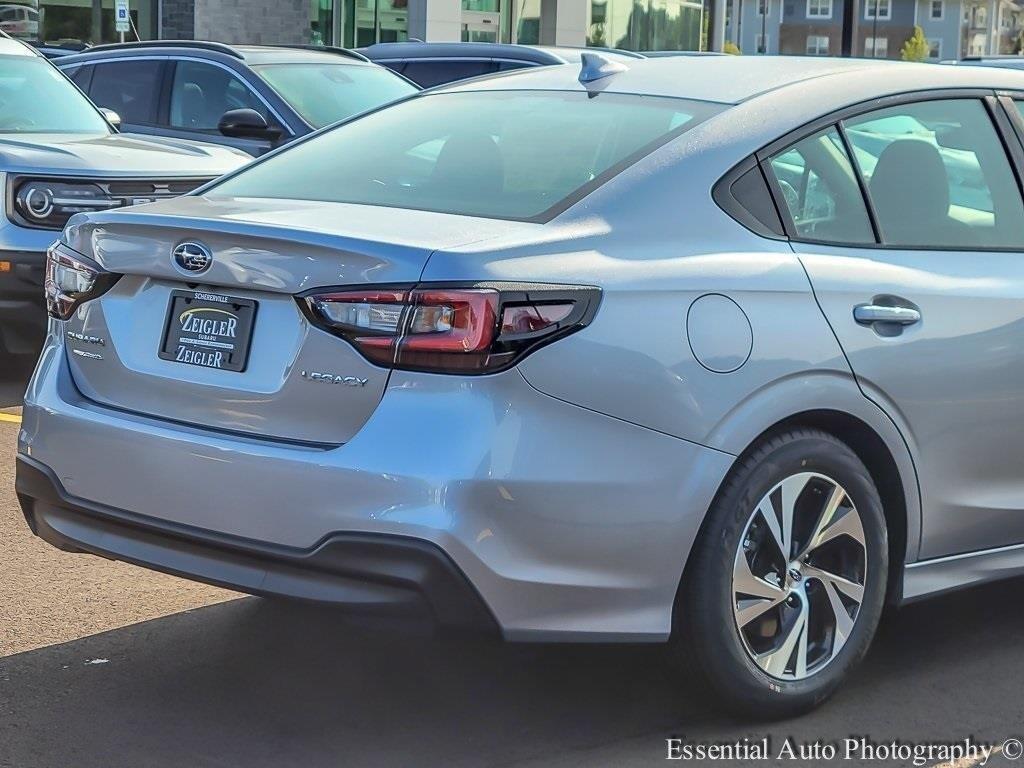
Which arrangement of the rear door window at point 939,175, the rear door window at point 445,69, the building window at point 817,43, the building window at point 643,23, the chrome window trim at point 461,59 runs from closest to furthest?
the rear door window at point 939,175 → the chrome window trim at point 461,59 → the rear door window at point 445,69 → the building window at point 643,23 → the building window at point 817,43

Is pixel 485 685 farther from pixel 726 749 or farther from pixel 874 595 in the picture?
pixel 874 595

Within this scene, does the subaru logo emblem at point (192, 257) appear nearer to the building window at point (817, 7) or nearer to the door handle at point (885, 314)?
the door handle at point (885, 314)

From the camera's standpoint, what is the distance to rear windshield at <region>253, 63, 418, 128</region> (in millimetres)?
11266

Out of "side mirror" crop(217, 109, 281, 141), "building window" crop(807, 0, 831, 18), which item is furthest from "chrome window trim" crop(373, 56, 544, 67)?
"building window" crop(807, 0, 831, 18)

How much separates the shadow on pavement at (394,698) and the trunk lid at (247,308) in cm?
50

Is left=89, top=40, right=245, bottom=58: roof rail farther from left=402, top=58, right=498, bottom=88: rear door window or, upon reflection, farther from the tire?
the tire

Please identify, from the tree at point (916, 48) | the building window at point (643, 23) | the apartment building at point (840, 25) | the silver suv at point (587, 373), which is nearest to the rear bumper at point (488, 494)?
the silver suv at point (587, 373)

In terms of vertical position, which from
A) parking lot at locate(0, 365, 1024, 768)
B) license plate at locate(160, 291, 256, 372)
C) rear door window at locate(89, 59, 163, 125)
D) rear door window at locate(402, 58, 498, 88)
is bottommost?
parking lot at locate(0, 365, 1024, 768)

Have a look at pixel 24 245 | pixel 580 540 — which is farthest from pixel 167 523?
pixel 24 245

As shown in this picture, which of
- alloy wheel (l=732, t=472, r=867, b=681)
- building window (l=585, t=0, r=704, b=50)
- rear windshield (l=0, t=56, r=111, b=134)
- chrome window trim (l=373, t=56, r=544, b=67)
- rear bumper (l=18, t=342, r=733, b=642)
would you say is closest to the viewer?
rear bumper (l=18, t=342, r=733, b=642)

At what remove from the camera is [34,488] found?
4.07 metres

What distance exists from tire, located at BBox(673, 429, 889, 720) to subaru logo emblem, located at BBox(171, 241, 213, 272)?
1.25m

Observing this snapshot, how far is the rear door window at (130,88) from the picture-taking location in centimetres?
1184

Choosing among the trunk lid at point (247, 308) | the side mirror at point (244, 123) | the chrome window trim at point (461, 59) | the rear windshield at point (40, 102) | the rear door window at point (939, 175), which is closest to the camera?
the trunk lid at point (247, 308)
